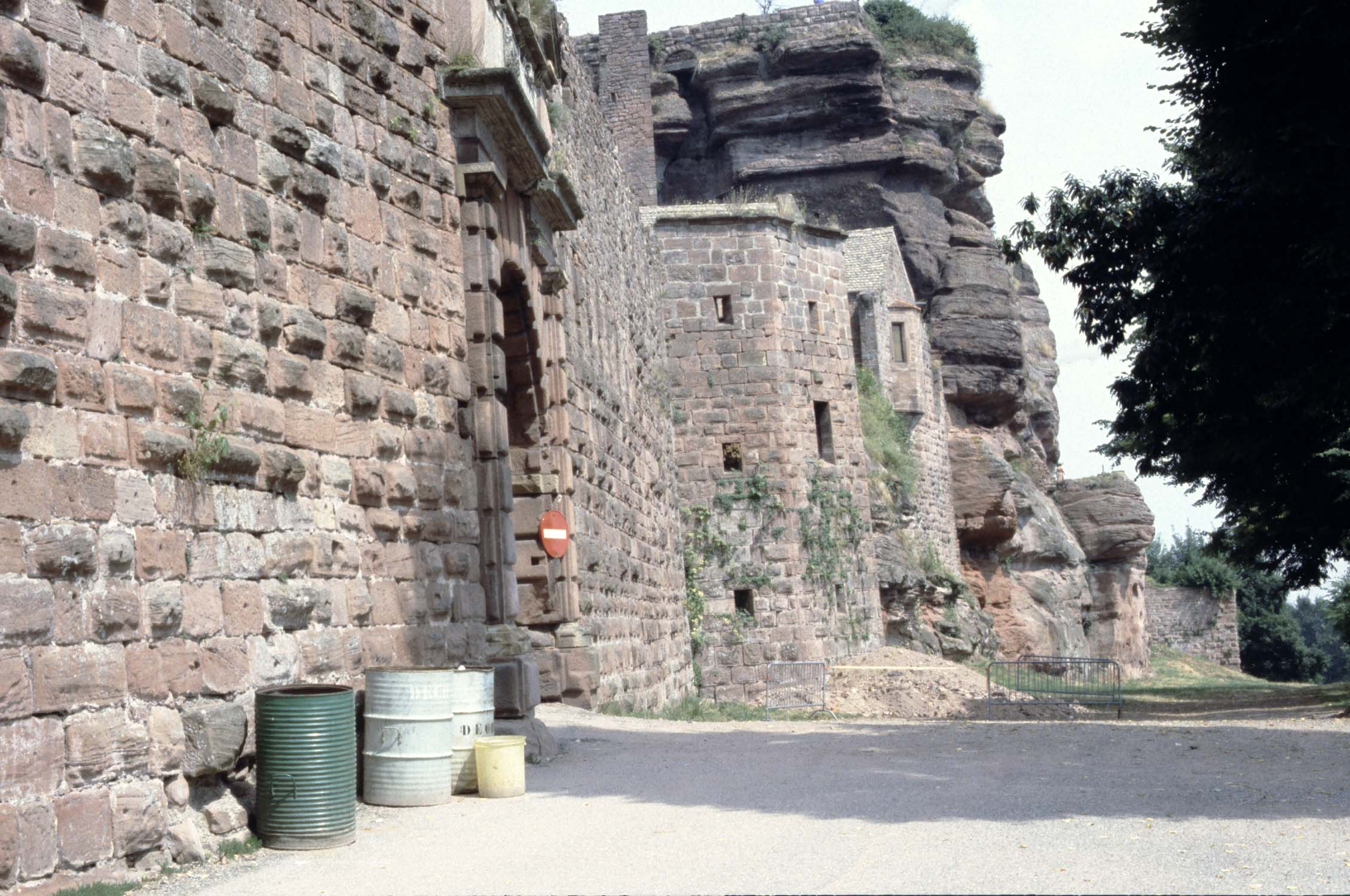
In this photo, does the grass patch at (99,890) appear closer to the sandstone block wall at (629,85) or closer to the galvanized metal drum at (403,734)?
the galvanized metal drum at (403,734)

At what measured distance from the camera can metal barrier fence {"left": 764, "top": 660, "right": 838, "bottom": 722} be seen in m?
22.1

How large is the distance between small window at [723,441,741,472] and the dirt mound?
398 cm

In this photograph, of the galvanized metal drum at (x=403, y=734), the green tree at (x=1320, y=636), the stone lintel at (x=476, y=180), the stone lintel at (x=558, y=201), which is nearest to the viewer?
the galvanized metal drum at (x=403, y=734)

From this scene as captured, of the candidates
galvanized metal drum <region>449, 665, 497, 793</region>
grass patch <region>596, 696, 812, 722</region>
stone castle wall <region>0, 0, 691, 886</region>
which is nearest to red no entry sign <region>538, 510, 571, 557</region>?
grass patch <region>596, 696, 812, 722</region>

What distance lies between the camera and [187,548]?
6.10 metres

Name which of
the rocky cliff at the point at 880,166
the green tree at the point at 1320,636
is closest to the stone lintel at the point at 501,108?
the rocky cliff at the point at 880,166

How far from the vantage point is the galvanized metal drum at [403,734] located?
7172mm

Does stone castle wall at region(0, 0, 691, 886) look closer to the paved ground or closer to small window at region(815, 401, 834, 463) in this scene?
the paved ground

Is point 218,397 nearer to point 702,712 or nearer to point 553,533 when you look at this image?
point 553,533

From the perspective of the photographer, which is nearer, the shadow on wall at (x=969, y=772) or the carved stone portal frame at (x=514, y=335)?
the shadow on wall at (x=969, y=772)

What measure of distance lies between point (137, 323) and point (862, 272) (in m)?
29.8

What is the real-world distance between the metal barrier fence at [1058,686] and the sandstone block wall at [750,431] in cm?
329

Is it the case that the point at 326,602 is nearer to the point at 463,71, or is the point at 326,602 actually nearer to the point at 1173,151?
the point at 463,71

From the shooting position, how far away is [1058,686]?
22.5 metres
